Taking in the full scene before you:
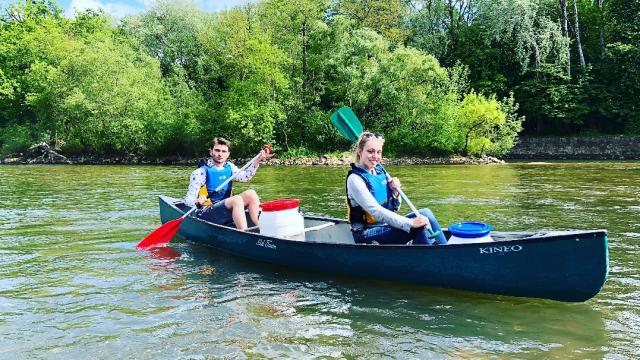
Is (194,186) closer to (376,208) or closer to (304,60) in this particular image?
(376,208)

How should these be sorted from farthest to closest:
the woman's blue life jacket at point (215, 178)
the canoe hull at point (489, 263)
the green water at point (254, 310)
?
the woman's blue life jacket at point (215, 178) → the canoe hull at point (489, 263) → the green water at point (254, 310)

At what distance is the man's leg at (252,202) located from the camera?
8039 millimetres

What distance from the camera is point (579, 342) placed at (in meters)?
4.49

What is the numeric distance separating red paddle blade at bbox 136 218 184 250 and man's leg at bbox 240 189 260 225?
1.13 metres

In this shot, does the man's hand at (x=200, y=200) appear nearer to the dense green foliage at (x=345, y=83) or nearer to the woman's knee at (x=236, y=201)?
the woman's knee at (x=236, y=201)

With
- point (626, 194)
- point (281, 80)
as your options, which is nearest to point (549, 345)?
point (626, 194)

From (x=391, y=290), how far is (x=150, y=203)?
911cm

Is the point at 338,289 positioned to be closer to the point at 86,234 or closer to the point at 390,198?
the point at 390,198

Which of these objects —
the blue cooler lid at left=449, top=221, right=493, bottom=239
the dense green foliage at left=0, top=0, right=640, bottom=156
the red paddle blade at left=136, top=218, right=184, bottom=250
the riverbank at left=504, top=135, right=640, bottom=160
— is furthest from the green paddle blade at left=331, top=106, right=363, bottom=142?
the riverbank at left=504, top=135, right=640, bottom=160

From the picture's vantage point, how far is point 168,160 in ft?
113

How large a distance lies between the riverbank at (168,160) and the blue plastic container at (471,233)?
75.3 feet

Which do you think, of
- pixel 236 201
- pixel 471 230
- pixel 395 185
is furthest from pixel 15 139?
pixel 471 230

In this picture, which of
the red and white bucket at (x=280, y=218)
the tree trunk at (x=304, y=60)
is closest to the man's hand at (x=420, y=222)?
the red and white bucket at (x=280, y=218)

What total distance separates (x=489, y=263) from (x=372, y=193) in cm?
145
